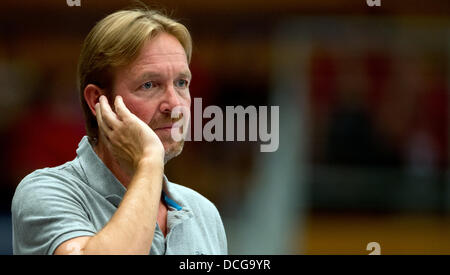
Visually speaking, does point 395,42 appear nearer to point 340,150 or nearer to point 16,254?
point 340,150

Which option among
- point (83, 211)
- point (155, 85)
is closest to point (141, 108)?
point (155, 85)

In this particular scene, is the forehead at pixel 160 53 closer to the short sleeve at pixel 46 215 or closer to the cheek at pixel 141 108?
the cheek at pixel 141 108

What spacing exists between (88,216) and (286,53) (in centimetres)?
113

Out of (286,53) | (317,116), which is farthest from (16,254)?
(317,116)

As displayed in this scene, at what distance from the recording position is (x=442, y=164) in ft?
7.06

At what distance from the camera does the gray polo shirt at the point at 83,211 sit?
973 millimetres

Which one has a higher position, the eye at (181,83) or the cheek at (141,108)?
the eye at (181,83)

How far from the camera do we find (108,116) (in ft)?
3.45

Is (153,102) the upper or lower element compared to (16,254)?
upper

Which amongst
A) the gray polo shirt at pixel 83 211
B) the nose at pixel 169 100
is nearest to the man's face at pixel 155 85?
the nose at pixel 169 100

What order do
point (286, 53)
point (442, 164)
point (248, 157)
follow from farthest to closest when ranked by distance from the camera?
1. point (442, 164)
2. point (286, 53)
3. point (248, 157)

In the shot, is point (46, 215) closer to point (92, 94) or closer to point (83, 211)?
point (83, 211)

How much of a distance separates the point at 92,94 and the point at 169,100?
0.47 ft
